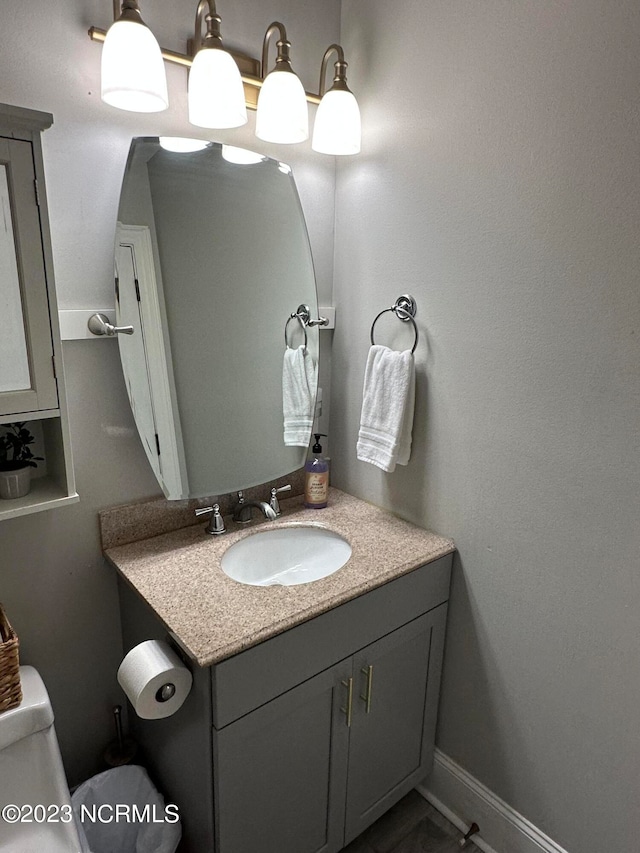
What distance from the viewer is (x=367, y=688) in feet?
4.34

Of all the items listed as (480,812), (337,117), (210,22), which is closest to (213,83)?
(210,22)

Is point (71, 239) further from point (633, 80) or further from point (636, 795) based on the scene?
point (636, 795)

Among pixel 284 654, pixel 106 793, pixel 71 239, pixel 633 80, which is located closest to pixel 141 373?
pixel 71 239

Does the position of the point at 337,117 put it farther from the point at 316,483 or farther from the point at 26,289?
the point at 316,483

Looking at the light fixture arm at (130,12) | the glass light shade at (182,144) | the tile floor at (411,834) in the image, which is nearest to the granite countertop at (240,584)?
the tile floor at (411,834)

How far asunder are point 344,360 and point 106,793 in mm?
1352

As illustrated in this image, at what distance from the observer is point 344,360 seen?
1.74 m

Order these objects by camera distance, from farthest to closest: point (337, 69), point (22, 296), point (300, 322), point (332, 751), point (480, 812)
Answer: point (300, 322) → point (480, 812) → point (337, 69) → point (332, 751) → point (22, 296)

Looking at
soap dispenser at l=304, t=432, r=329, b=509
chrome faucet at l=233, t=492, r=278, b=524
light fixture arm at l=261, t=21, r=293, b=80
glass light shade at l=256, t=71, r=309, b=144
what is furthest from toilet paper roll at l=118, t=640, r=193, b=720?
light fixture arm at l=261, t=21, r=293, b=80

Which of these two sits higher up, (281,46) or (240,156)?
(281,46)

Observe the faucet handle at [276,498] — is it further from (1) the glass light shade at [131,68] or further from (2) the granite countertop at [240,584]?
(1) the glass light shade at [131,68]

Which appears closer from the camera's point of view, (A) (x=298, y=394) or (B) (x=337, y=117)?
(B) (x=337, y=117)

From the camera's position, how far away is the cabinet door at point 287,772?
1110mm

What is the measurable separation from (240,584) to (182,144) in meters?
1.08
